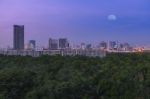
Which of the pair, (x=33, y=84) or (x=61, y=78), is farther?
(x=61, y=78)

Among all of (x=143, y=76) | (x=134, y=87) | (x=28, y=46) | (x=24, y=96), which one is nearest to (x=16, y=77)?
(x=24, y=96)

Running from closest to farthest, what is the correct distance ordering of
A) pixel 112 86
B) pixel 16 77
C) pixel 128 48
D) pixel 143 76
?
pixel 16 77, pixel 112 86, pixel 143 76, pixel 128 48

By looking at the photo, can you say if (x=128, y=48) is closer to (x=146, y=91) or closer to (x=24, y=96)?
(x=146, y=91)

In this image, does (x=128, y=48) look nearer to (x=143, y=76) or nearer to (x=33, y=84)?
(x=143, y=76)

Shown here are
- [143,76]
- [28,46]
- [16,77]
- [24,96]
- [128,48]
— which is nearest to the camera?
[24,96]

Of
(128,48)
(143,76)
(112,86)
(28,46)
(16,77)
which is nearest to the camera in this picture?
(16,77)

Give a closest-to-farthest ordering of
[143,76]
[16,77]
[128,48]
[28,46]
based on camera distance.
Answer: [16,77], [143,76], [28,46], [128,48]

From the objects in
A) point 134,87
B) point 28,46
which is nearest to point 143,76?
point 134,87

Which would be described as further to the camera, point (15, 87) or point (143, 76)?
point (143, 76)
